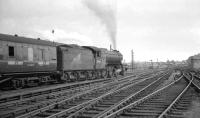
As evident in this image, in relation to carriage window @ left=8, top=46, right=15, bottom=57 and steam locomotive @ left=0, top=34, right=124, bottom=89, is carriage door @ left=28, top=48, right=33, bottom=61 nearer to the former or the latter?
steam locomotive @ left=0, top=34, right=124, bottom=89

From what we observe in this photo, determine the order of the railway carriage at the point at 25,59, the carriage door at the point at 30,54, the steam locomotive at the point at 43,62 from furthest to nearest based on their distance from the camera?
the carriage door at the point at 30,54 → the steam locomotive at the point at 43,62 → the railway carriage at the point at 25,59

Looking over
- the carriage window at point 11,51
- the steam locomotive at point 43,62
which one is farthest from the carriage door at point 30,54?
the carriage window at point 11,51

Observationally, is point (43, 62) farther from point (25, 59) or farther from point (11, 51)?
point (11, 51)

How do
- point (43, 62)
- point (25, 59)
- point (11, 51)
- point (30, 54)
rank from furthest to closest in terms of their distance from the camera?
point (43, 62) < point (30, 54) < point (25, 59) < point (11, 51)

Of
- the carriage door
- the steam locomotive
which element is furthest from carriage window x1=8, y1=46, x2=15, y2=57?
the carriage door

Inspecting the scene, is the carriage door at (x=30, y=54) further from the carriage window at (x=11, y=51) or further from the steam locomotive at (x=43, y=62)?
the carriage window at (x=11, y=51)

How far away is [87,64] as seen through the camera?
25766 millimetres

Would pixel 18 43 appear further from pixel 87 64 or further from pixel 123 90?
pixel 87 64

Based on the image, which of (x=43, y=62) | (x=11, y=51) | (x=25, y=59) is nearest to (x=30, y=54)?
(x=25, y=59)

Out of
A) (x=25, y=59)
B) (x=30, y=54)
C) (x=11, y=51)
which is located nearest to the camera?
(x=11, y=51)

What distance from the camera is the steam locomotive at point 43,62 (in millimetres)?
15195

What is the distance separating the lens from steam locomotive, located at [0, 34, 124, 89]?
1520cm

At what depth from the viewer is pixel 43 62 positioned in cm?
1850

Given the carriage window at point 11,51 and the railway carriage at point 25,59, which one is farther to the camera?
the carriage window at point 11,51
